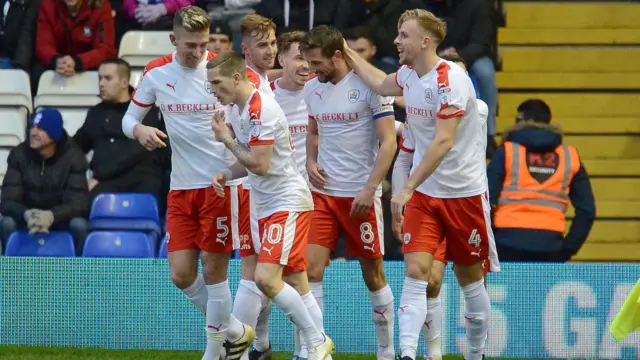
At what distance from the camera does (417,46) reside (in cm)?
859

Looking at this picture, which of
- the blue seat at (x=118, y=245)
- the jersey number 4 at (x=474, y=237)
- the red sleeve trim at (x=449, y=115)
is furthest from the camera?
the blue seat at (x=118, y=245)

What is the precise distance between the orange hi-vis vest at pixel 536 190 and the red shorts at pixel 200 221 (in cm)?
309

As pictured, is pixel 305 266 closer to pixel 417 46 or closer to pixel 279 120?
pixel 279 120

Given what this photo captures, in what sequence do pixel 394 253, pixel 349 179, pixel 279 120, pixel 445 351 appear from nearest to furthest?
pixel 279 120, pixel 349 179, pixel 445 351, pixel 394 253

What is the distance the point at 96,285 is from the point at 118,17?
4.26m

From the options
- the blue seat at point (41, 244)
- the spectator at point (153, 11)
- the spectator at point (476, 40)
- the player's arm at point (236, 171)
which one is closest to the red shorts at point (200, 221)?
the player's arm at point (236, 171)

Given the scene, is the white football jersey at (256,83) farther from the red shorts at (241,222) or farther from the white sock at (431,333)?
the white sock at (431,333)

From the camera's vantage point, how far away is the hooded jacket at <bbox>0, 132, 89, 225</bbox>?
39.2 feet

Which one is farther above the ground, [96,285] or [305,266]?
[305,266]

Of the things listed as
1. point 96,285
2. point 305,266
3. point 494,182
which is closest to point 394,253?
point 494,182

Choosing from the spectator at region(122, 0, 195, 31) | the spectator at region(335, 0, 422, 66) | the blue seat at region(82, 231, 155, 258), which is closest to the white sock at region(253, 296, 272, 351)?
the blue seat at region(82, 231, 155, 258)

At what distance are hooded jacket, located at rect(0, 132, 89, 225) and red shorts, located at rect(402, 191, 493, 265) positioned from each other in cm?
405

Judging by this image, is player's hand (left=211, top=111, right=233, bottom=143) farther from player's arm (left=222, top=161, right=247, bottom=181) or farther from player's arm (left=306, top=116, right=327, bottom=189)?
player's arm (left=306, top=116, right=327, bottom=189)

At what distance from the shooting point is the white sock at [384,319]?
9.30m
